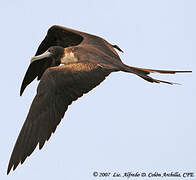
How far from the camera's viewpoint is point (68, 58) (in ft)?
27.9

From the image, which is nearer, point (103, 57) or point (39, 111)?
point (39, 111)

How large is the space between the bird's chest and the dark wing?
0.66m

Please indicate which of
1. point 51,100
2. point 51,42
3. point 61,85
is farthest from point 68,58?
point 51,42

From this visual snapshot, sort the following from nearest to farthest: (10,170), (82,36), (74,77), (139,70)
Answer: (10,170)
(74,77)
(139,70)
(82,36)

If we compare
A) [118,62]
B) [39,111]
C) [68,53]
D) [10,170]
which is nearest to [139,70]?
[118,62]

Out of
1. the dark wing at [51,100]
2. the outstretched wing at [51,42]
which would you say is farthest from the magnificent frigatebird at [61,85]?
the outstretched wing at [51,42]

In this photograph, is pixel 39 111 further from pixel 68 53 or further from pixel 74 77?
pixel 68 53

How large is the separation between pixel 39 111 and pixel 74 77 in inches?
25.7

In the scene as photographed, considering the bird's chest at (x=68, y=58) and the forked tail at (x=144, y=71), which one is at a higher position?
the bird's chest at (x=68, y=58)

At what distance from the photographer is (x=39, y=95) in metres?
7.48

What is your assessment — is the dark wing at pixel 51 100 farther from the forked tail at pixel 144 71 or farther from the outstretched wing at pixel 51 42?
the outstretched wing at pixel 51 42

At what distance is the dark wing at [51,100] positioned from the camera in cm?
717

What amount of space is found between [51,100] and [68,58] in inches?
48.4

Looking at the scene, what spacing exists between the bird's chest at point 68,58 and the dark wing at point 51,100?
2.15 ft
